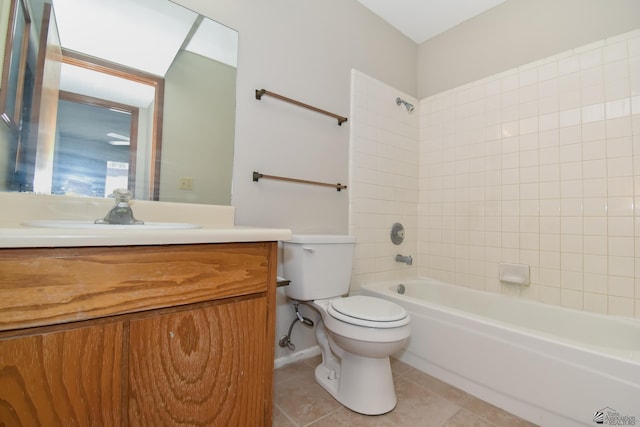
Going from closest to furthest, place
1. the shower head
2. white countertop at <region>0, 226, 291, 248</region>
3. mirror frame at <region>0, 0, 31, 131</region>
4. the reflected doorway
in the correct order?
white countertop at <region>0, 226, 291, 248</region>, mirror frame at <region>0, 0, 31, 131</region>, the reflected doorway, the shower head

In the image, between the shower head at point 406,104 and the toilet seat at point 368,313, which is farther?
the shower head at point 406,104

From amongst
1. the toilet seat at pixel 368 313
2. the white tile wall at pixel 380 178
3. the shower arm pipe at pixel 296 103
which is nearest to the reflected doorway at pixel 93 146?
the shower arm pipe at pixel 296 103

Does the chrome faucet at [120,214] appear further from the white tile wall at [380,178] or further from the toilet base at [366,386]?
the white tile wall at [380,178]

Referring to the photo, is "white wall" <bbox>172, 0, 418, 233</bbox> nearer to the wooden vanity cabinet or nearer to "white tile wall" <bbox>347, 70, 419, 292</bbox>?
"white tile wall" <bbox>347, 70, 419, 292</bbox>

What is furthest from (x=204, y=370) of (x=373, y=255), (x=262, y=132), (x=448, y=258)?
(x=448, y=258)

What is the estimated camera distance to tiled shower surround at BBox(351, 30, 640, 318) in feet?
5.11

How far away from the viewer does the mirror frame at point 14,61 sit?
98 centimetres

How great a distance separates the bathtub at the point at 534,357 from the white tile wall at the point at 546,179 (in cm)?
13

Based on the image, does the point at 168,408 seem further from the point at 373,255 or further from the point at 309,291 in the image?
the point at 373,255

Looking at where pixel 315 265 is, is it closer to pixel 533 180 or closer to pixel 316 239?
pixel 316 239

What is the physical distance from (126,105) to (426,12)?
2.11m

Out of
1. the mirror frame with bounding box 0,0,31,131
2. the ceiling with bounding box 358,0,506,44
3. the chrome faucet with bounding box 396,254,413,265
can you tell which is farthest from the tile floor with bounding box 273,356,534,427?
the ceiling with bounding box 358,0,506,44

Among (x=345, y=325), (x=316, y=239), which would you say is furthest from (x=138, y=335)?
(x=316, y=239)

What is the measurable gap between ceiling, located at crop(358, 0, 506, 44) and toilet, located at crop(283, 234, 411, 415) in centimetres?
173
